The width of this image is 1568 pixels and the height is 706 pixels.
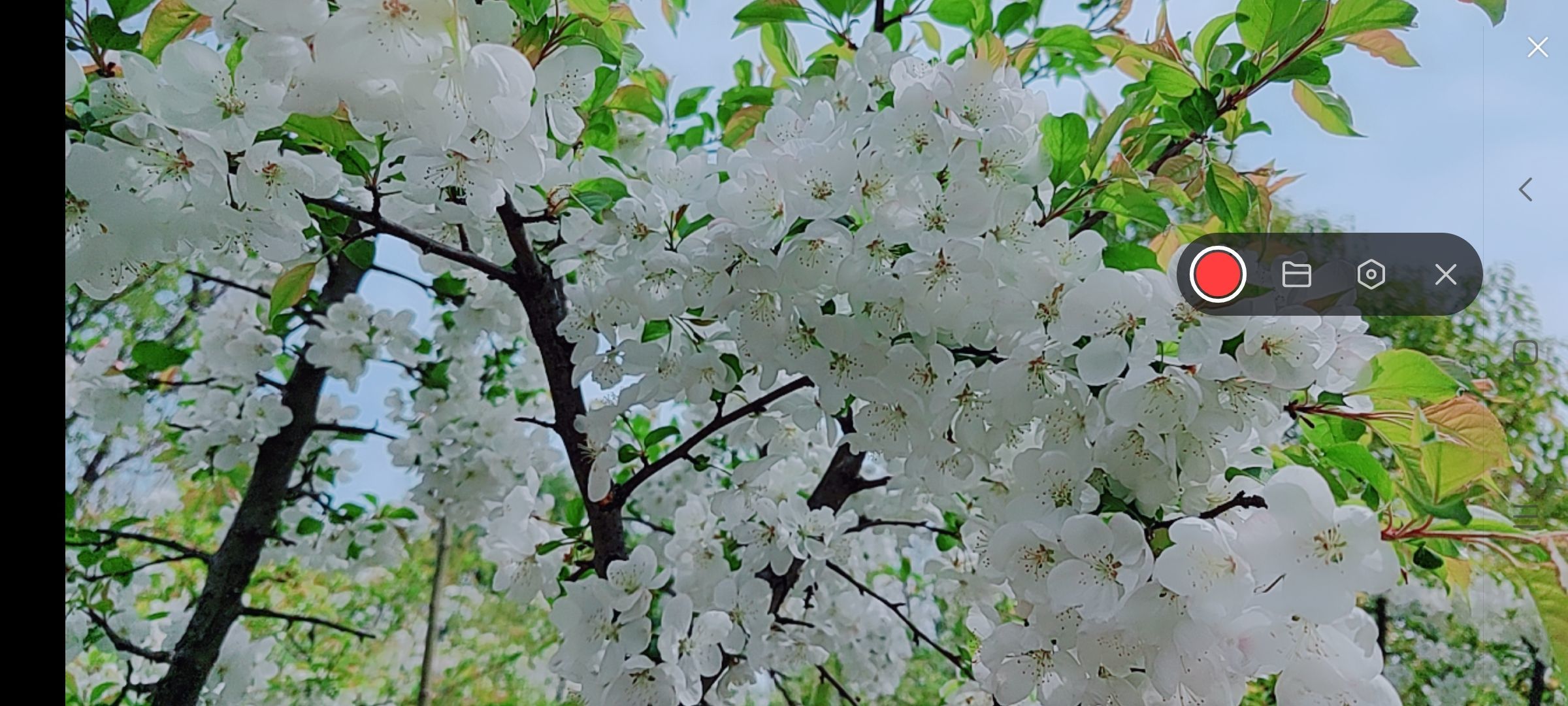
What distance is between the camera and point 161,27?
1.35 ft

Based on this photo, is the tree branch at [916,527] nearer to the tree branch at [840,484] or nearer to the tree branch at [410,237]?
the tree branch at [840,484]

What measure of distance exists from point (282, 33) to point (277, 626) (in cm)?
179

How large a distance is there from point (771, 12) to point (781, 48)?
0.08 meters

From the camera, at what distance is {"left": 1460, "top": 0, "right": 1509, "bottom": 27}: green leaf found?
383mm

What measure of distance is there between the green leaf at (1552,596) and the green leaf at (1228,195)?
17 cm

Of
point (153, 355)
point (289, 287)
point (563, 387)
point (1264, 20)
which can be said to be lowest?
point (1264, 20)

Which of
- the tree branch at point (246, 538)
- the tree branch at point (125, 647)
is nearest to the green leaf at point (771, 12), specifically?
the tree branch at point (246, 538)

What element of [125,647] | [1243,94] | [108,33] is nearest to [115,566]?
[125,647]

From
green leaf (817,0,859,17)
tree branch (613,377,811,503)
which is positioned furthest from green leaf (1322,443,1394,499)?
green leaf (817,0,859,17)

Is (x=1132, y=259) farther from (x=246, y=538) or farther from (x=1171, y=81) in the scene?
(x=246, y=538)

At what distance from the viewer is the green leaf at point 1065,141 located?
433 mm

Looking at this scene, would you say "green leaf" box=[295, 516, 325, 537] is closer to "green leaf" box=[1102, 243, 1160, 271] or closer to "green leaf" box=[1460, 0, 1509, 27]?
"green leaf" box=[1102, 243, 1160, 271]

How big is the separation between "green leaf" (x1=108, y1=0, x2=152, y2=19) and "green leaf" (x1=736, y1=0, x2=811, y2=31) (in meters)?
0.29

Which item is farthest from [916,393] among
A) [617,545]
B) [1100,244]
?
[617,545]
